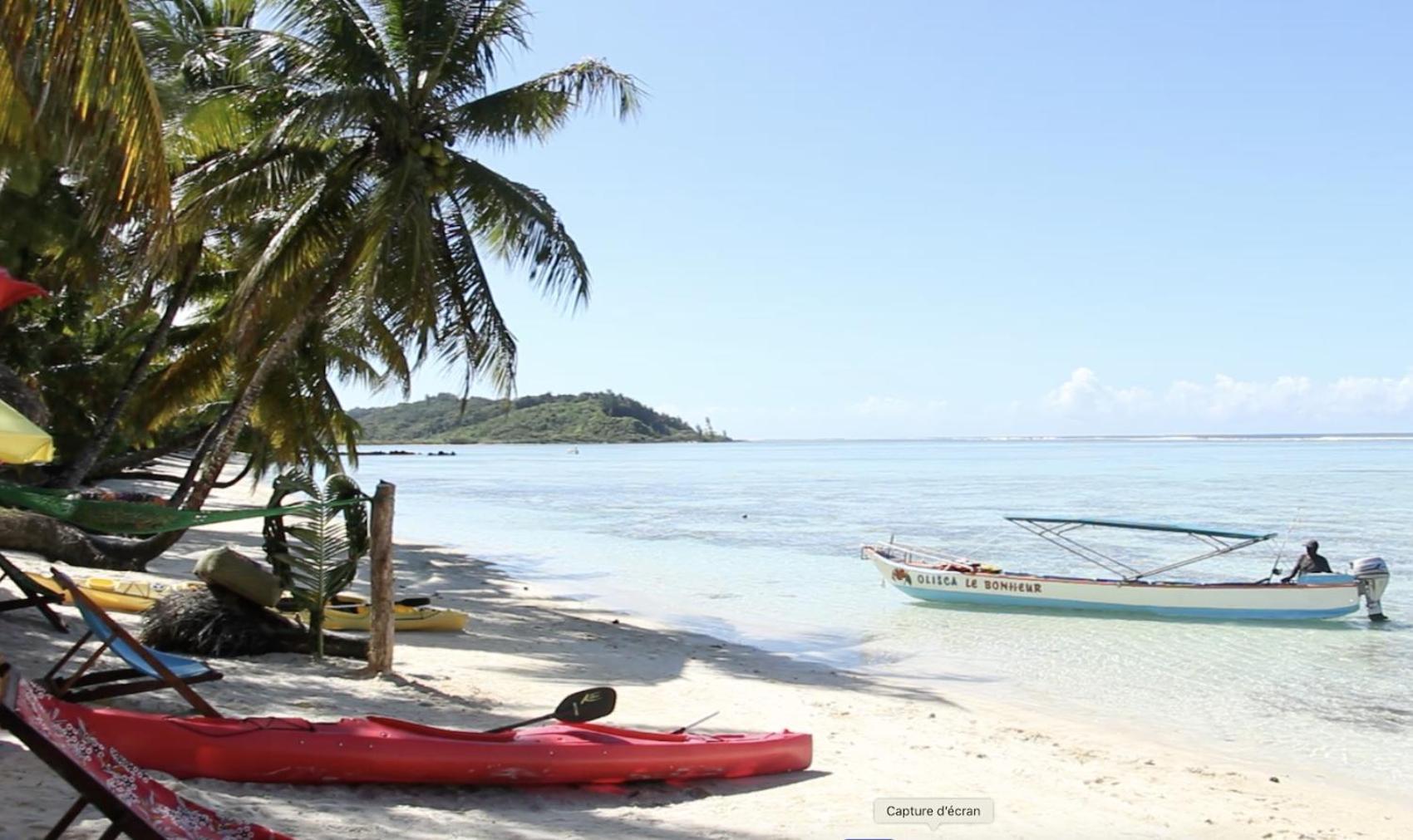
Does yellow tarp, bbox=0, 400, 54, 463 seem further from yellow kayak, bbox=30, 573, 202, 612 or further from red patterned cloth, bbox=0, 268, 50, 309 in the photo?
yellow kayak, bbox=30, 573, 202, 612

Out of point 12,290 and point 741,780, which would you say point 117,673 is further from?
point 741,780

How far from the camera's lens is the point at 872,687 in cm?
983

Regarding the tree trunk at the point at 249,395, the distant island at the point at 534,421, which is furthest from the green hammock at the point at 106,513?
the distant island at the point at 534,421

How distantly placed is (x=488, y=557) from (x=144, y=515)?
1659cm

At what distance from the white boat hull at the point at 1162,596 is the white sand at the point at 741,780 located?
5.12 metres

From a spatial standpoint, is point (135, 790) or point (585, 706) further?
point (585, 706)

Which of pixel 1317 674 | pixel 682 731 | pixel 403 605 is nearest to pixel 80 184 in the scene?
pixel 403 605

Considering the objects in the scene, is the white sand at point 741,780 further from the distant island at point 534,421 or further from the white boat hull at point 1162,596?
the distant island at point 534,421

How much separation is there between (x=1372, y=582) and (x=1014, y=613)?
15.6 ft

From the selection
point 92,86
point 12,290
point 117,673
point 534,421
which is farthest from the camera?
point 534,421

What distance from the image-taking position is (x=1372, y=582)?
1427 centimetres

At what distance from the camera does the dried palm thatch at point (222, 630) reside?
24.6 ft

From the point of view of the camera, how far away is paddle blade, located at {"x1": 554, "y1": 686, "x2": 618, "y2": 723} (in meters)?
5.68

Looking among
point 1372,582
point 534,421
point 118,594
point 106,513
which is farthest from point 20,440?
point 534,421
